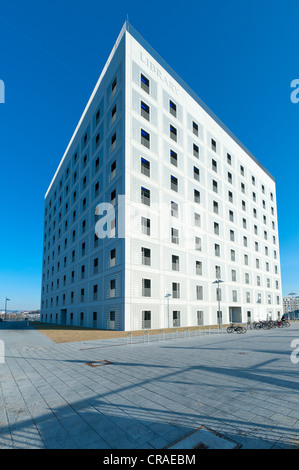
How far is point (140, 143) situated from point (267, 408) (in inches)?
963

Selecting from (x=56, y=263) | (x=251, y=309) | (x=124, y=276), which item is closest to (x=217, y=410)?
(x=124, y=276)

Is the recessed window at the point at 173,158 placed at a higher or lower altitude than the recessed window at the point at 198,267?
higher

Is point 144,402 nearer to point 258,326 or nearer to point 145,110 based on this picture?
point 258,326

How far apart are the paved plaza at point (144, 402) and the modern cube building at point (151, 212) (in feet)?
46.7

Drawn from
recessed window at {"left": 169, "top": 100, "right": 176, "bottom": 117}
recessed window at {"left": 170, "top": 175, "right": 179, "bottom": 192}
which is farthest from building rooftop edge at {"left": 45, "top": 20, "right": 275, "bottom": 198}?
recessed window at {"left": 170, "top": 175, "right": 179, "bottom": 192}

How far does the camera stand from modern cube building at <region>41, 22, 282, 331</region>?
2464cm

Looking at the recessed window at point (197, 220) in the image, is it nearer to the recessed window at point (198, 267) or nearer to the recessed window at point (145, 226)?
the recessed window at point (198, 267)

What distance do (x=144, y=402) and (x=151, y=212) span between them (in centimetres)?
2128

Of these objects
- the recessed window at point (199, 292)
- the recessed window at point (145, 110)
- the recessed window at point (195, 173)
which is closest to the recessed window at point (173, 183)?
the recessed window at point (195, 173)

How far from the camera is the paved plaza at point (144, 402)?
4.02 metres

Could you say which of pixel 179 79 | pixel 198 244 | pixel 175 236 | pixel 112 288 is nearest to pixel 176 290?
pixel 175 236

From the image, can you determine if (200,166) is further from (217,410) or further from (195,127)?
(217,410)

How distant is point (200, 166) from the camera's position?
113ft
